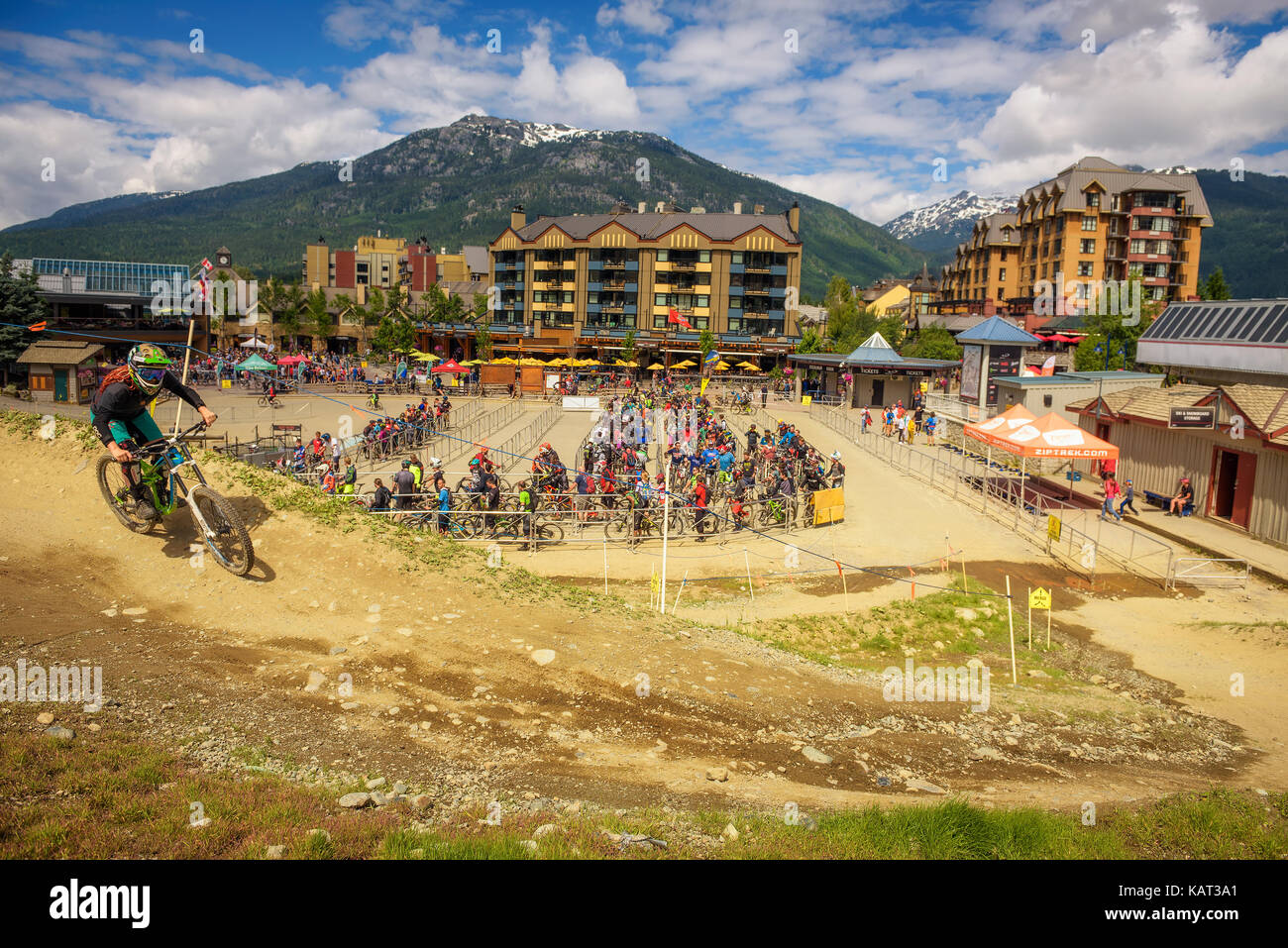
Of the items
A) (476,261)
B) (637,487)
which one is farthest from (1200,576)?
(476,261)

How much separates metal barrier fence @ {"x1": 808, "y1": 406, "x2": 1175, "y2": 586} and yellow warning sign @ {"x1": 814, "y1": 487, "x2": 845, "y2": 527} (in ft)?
17.6

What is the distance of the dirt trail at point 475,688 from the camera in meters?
7.44

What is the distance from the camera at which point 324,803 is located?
245 inches

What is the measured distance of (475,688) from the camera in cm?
862

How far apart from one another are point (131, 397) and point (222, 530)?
209cm

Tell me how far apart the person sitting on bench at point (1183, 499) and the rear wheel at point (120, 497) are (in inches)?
1144

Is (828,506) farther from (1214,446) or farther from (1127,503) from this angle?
(1214,446)

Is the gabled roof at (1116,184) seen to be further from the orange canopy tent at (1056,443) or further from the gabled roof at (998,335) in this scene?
the orange canopy tent at (1056,443)

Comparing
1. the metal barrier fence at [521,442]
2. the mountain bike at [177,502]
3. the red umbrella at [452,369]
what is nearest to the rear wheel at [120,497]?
the mountain bike at [177,502]
